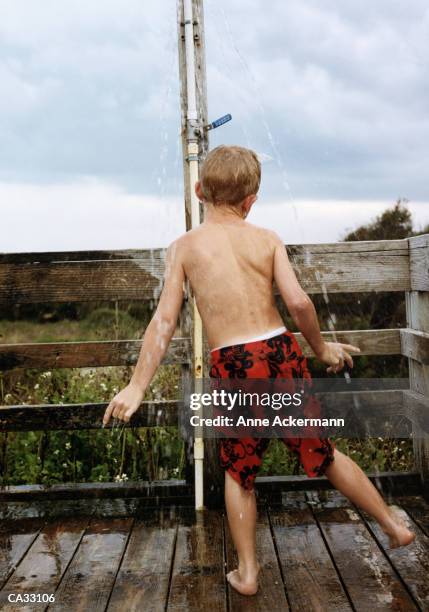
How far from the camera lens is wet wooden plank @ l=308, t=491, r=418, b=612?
2.41 meters

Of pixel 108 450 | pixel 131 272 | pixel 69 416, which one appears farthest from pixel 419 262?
pixel 108 450

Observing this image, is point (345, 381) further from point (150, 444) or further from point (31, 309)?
point (31, 309)

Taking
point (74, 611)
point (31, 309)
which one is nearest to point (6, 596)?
point (74, 611)

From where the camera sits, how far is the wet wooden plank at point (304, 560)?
2.42 meters

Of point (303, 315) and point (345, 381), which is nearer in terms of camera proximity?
point (303, 315)

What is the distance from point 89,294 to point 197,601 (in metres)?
1.57

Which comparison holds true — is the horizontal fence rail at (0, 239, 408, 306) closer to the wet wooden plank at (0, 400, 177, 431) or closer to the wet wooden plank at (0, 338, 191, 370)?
the wet wooden plank at (0, 338, 191, 370)

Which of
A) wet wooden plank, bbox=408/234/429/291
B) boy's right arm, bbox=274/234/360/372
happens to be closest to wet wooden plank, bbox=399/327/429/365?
wet wooden plank, bbox=408/234/429/291

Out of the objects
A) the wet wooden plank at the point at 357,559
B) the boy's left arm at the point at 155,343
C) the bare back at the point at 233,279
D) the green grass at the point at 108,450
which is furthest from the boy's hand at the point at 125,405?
the green grass at the point at 108,450

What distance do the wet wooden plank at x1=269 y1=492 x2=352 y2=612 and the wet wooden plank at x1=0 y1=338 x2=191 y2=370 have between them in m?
0.88

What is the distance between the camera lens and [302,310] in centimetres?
239

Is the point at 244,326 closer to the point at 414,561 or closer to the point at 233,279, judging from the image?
the point at 233,279

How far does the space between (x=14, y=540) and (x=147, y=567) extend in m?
0.72

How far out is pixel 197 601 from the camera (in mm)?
2451
